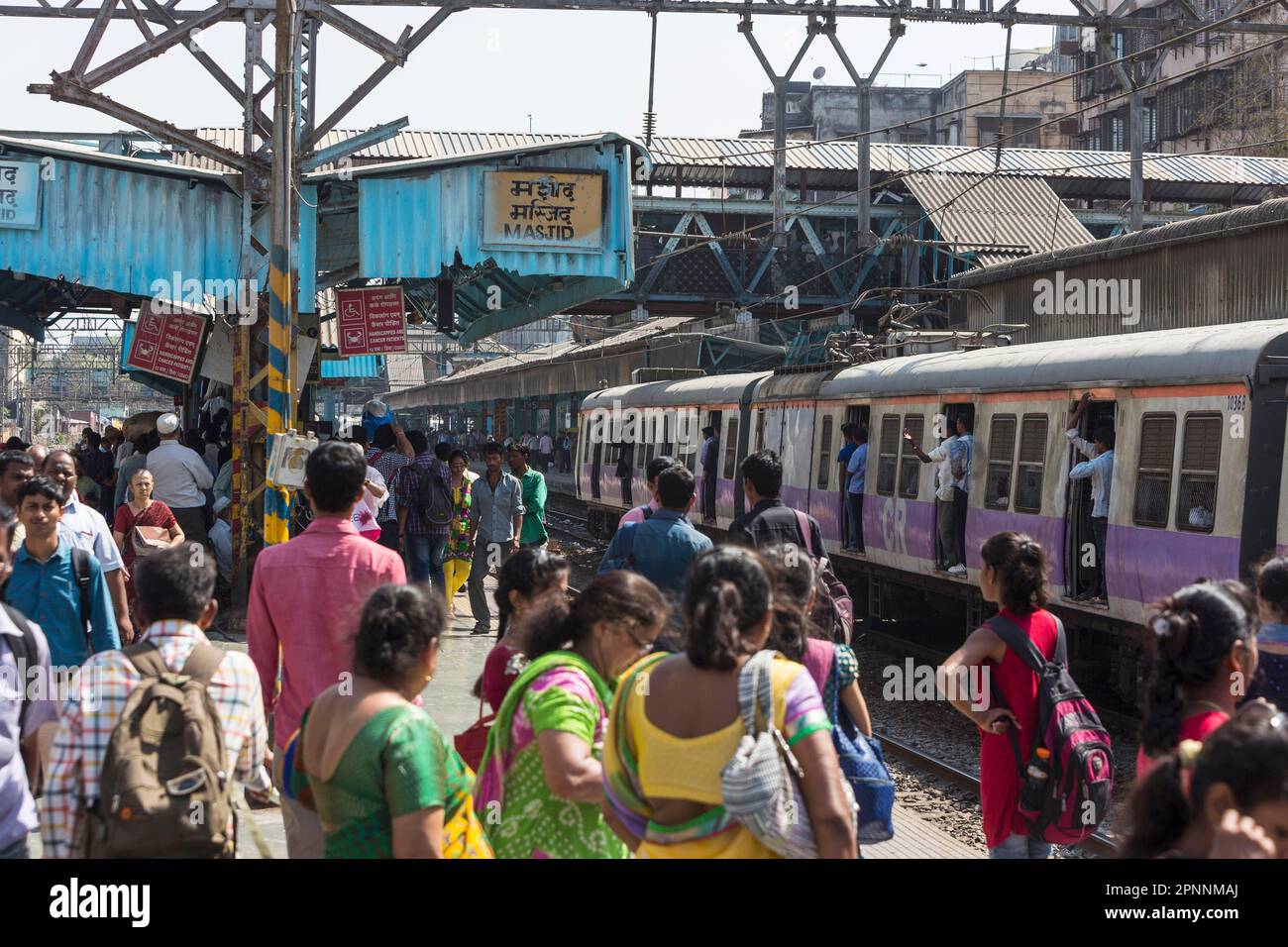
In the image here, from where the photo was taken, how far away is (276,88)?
10.5 meters

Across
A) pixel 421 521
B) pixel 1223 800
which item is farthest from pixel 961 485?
pixel 1223 800

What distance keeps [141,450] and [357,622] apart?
11779 mm

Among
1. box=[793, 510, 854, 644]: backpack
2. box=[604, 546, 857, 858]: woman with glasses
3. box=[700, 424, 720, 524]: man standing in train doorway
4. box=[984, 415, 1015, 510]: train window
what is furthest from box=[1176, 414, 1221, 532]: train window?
box=[700, 424, 720, 524]: man standing in train doorway

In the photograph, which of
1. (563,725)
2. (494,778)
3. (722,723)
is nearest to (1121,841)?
(722,723)

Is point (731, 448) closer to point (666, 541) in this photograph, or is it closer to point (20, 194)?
point (20, 194)

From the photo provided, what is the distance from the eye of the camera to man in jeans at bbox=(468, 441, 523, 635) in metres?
14.2

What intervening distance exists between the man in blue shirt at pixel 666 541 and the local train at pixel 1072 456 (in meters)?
4.51

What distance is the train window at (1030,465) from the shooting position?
41.5ft

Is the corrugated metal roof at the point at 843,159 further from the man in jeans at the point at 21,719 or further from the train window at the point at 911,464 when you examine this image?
the man in jeans at the point at 21,719

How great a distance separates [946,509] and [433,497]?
190 inches

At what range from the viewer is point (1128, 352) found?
1152 cm

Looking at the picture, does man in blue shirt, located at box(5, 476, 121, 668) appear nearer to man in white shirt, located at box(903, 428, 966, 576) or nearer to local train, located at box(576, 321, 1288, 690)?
local train, located at box(576, 321, 1288, 690)

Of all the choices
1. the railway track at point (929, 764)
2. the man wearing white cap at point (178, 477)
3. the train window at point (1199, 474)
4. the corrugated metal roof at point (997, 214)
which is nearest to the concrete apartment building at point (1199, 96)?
the corrugated metal roof at point (997, 214)

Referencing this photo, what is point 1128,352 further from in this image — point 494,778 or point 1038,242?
point 1038,242
